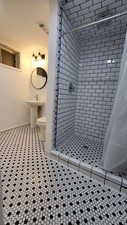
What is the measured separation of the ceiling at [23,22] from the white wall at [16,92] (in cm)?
34

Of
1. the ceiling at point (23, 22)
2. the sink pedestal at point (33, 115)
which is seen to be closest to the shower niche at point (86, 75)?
the ceiling at point (23, 22)

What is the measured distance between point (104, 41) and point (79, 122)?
162cm

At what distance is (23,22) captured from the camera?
1752 mm

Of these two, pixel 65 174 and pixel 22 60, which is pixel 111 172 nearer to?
pixel 65 174

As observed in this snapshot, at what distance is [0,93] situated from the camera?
239 centimetres

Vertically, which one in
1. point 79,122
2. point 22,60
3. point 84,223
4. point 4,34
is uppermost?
point 4,34

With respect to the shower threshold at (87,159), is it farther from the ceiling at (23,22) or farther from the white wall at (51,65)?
the ceiling at (23,22)

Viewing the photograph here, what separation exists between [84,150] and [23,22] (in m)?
2.33

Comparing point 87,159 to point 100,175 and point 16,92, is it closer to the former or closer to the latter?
point 100,175

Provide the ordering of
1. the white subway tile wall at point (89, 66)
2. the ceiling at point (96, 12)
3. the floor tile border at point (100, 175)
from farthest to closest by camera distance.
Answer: the white subway tile wall at point (89, 66)
the ceiling at point (96, 12)
the floor tile border at point (100, 175)

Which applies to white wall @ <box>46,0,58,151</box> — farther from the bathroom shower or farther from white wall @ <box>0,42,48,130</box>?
white wall @ <box>0,42,48,130</box>

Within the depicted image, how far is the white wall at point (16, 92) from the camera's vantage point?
8.08ft

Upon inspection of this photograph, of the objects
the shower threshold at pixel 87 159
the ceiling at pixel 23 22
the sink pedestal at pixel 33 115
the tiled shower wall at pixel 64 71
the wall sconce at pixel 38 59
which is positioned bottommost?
the shower threshold at pixel 87 159

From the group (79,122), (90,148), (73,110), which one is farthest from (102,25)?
(90,148)
